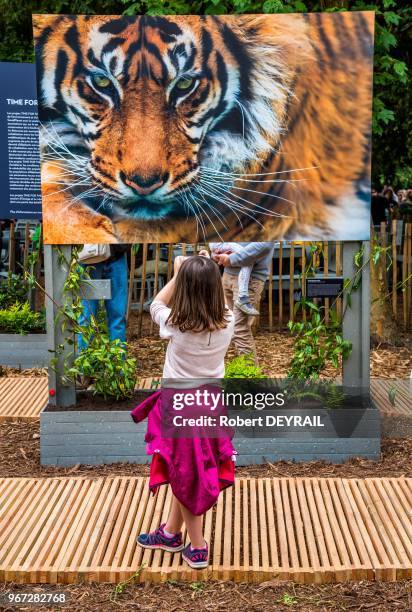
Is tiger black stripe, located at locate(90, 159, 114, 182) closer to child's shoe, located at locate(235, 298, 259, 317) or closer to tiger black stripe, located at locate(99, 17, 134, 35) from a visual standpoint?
tiger black stripe, located at locate(99, 17, 134, 35)

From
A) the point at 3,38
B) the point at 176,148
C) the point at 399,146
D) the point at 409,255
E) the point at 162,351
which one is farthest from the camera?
the point at 399,146

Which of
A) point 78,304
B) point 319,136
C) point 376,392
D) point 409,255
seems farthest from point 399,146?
point 78,304

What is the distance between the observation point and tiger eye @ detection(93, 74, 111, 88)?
197 inches

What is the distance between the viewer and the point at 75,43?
16.3 ft

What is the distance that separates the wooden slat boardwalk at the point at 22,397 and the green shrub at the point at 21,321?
969 millimetres

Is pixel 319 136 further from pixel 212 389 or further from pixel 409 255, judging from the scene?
pixel 409 255

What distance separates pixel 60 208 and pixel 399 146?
8.56 metres

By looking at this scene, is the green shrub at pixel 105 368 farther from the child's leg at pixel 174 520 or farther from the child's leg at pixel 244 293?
the child's leg at pixel 244 293

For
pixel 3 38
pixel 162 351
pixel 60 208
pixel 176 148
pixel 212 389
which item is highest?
pixel 3 38

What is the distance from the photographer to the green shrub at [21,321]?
7.93 m

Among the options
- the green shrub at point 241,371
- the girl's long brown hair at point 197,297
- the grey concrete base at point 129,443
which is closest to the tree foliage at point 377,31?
the green shrub at point 241,371

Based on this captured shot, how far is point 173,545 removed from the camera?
3.80 metres

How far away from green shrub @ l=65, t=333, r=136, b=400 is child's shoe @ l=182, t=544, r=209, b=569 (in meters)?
1.78

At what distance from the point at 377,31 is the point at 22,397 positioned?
4.94 meters
